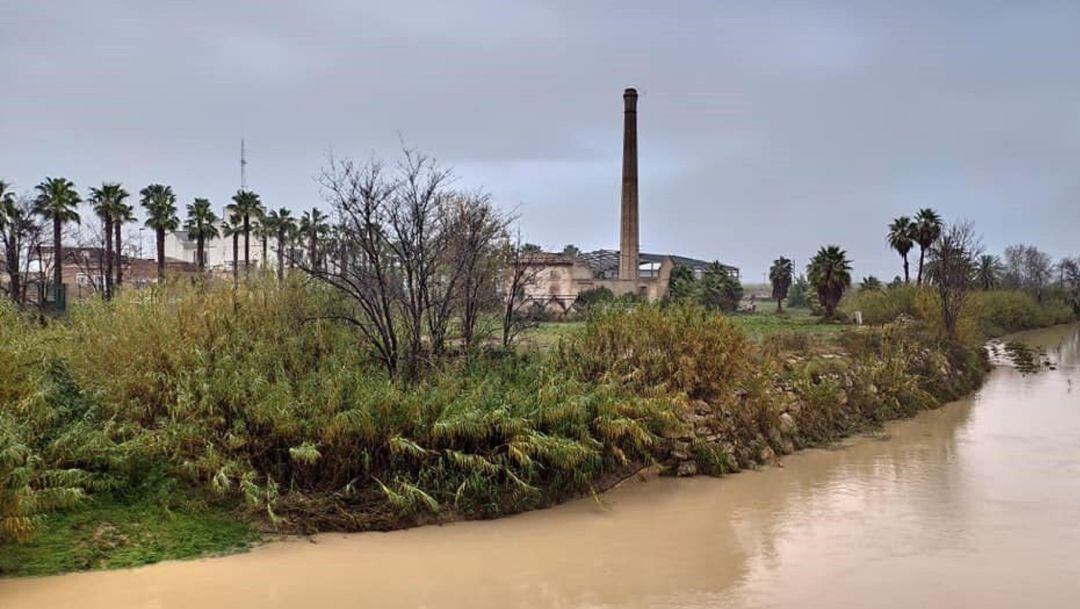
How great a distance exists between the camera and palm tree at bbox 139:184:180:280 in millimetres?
37156

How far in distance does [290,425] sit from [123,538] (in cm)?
222

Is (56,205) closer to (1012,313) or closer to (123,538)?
(123,538)

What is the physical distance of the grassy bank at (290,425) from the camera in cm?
948

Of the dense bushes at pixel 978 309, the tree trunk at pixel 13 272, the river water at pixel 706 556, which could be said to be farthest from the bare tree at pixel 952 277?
the tree trunk at pixel 13 272

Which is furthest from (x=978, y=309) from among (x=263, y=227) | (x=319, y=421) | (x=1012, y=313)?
(x=319, y=421)

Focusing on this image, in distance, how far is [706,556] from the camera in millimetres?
10016

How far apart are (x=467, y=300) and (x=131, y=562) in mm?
8265

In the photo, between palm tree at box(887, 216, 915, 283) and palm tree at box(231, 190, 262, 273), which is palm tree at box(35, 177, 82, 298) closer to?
palm tree at box(231, 190, 262, 273)

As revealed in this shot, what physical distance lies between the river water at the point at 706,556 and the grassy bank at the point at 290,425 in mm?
458

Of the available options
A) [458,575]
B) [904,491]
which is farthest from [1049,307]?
[458,575]

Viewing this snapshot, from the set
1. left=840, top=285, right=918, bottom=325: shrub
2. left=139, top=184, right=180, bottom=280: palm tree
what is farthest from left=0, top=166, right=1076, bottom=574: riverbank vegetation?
left=139, top=184, right=180, bottom=280: palm tree

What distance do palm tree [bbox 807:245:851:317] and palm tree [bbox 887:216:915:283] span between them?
2966 millimetres

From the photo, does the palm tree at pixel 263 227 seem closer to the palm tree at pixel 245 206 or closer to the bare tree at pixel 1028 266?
the palm tree at pixel 245 206

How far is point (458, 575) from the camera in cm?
914
